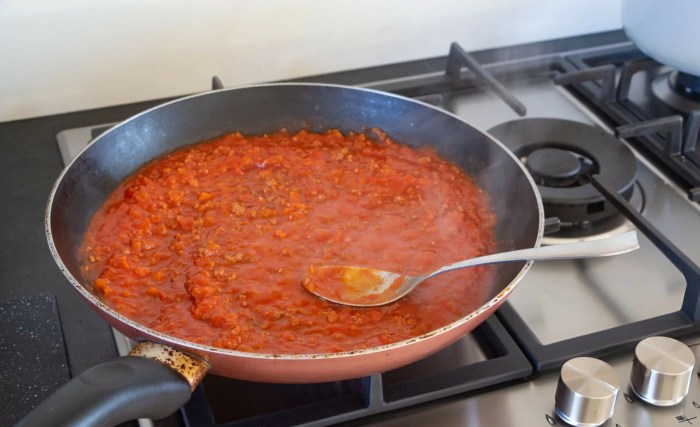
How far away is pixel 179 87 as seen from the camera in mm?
1412

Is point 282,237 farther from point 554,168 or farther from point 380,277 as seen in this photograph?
point 554,168

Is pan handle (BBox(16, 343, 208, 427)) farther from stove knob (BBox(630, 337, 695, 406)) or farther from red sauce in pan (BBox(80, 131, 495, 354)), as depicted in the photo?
stove knob (BBox(630, 337, 695, 406))

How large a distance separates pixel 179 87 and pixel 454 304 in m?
0.72

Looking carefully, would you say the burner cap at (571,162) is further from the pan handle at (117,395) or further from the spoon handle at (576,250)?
the pan handle at (117,395)

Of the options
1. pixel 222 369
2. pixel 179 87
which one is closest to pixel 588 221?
pixel 222 369

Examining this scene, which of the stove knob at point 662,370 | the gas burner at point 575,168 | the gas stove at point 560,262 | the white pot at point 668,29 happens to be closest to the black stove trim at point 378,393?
the gas stove at point 560,262

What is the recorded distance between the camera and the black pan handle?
638 mm

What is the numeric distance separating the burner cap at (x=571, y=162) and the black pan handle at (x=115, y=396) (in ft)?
2.00

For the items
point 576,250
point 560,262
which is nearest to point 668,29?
point 560,262

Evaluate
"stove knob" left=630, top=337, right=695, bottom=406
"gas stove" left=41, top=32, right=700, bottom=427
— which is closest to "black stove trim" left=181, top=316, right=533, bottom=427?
"gas stove" left=41, top=32, right=700, bottom=427

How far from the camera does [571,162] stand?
1.18 meters

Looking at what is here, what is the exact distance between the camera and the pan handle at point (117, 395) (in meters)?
0.64

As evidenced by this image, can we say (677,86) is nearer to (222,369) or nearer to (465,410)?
(465,410)

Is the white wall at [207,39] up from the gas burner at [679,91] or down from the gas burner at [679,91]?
up
